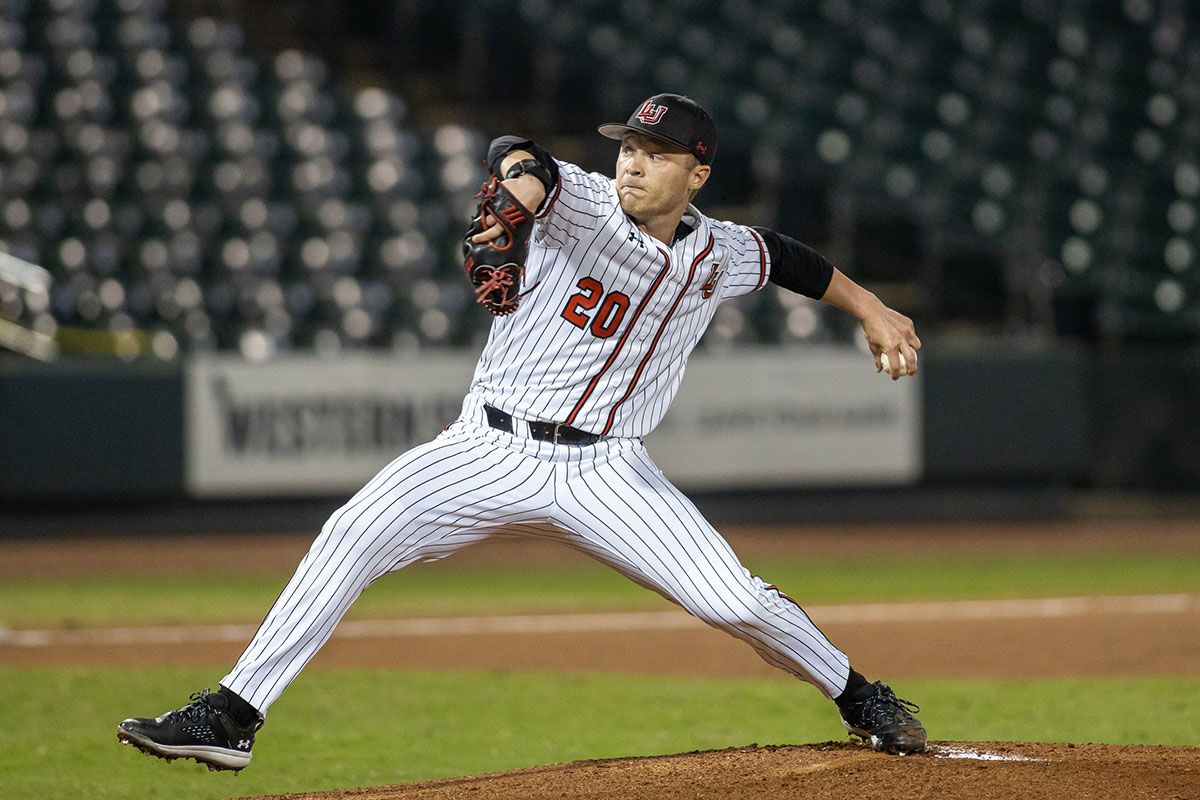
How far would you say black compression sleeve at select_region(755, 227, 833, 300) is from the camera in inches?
162

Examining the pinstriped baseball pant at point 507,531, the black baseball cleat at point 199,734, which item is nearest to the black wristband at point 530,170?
the pinstriped baseball pant at point 507,531

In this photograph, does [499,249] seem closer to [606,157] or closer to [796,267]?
[796,267]

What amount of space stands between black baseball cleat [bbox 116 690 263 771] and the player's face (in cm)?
155

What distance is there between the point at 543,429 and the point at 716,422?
27.1ft

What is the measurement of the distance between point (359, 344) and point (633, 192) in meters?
9.00

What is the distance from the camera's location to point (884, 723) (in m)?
3.99

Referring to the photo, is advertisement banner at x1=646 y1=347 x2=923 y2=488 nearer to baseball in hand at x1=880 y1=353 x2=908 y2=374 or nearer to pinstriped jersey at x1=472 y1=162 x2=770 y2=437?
baseball in hand at x1=880 y1=353 x2=908 y2=374

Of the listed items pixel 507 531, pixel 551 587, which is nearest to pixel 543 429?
pixel 507 531

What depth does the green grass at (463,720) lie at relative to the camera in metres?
4.52

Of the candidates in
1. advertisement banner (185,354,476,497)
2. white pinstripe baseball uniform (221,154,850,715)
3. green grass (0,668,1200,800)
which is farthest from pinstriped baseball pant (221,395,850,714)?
advertisement banner (185,354,476,497)

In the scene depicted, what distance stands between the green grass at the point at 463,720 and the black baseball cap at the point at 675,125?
6.55 feet

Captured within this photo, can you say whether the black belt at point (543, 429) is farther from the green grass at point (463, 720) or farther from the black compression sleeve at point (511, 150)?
the green grass at point (463, 720)

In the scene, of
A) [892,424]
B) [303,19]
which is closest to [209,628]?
[892,424]

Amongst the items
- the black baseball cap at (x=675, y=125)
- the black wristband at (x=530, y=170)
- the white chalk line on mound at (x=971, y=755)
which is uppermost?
the black baseball cap at (x=675, y=125)
